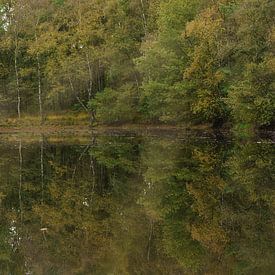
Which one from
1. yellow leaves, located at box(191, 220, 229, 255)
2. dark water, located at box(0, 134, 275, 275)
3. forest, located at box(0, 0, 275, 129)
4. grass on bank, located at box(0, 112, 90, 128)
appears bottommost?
grass on bank, located at box(0, 112, 90, 128)

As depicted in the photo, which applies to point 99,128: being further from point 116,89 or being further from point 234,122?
point 234,122

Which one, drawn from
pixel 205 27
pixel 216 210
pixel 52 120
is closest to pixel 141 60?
pixel 205 27

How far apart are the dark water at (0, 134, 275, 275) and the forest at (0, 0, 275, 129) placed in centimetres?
1486

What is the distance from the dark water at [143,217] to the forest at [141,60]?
48.7 ft

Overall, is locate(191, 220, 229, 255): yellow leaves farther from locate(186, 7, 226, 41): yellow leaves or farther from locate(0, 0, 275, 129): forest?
locate(186, 7, 226, 41): yellow leaves

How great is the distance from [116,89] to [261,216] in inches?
1707

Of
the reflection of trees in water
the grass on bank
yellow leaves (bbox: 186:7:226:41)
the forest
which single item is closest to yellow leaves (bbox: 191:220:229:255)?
the reflection of trees in water

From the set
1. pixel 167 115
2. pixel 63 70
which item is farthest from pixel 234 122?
pixel 63 70

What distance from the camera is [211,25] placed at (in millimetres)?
42094

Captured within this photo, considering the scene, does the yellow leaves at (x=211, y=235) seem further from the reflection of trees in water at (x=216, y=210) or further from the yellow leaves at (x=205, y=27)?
the yellow leaves at (x=205, y=27)

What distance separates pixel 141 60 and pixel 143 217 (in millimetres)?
34700

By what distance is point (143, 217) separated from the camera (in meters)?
13.7

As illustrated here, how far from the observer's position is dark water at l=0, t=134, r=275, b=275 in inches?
392

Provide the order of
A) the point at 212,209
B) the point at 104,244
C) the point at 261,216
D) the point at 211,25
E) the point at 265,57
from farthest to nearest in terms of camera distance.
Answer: the point at 211,25, the point at 265,57, the point at 212,209, the point at 261,216, the point at 104,244
